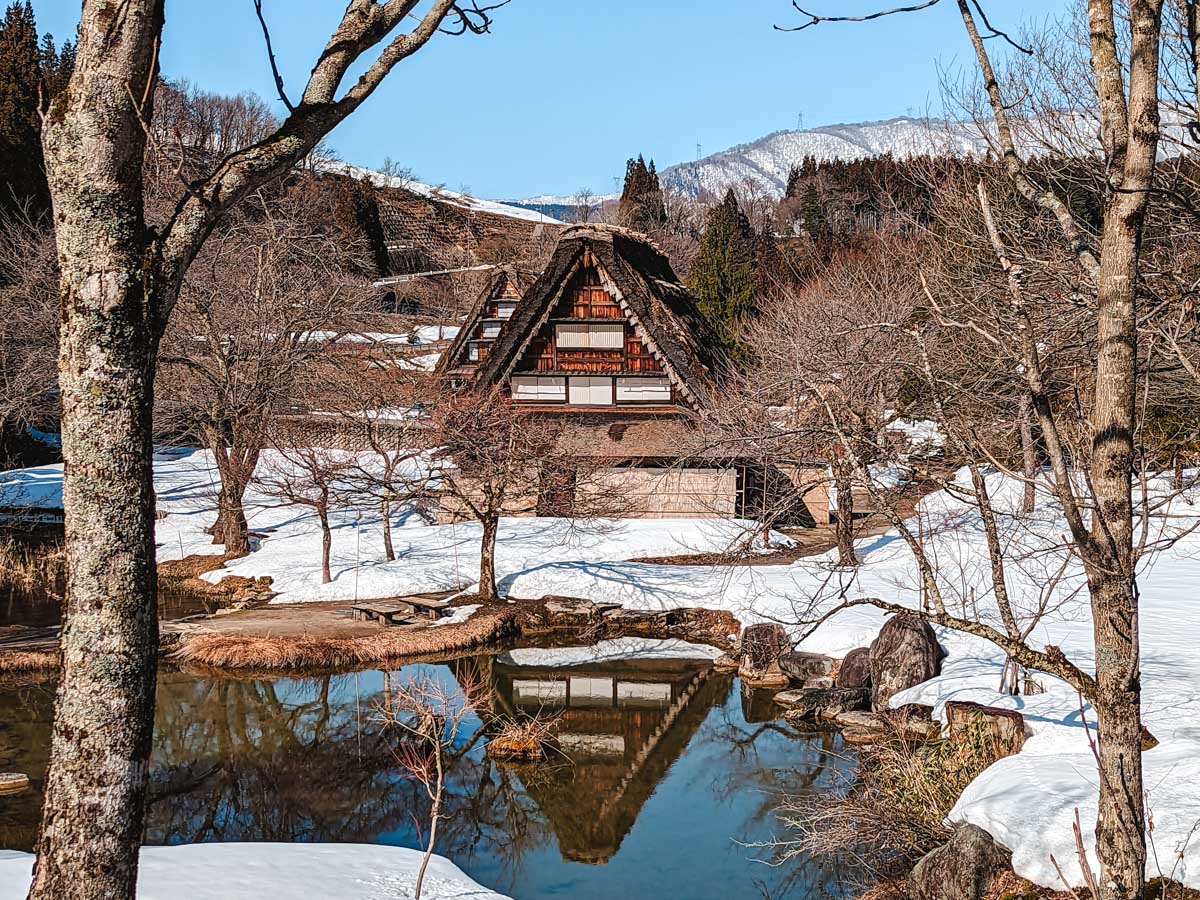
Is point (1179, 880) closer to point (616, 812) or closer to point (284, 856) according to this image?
point (616, 812)

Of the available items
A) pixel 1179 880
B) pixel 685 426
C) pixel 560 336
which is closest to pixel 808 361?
pixel 685 426

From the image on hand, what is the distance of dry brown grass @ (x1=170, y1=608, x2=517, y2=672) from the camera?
14.6 metres

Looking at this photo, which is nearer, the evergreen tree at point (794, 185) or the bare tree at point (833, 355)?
the bare tree at point (833, 355)

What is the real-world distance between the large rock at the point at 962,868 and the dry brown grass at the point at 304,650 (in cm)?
933

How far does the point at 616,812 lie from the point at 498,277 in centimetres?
2298

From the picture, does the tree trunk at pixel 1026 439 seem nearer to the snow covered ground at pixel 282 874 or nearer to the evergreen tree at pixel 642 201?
the snow covered ground at pixel 282 874

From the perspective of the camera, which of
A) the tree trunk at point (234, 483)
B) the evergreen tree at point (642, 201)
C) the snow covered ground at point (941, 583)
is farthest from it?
the evergreen tree at point (642, 201)

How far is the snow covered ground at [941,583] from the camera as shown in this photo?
23.9ft

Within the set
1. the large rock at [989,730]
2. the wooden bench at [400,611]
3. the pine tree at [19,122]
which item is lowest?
the wooden bench at [400,611]

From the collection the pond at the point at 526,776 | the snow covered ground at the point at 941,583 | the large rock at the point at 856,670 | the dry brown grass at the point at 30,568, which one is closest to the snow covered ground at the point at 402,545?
the snow covered ground at the point at 941,583

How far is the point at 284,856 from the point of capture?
775cm

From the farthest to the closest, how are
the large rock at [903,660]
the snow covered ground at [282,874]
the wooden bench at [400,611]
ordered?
the wooden bench at [400,611]
the large rock at [903,660]
the snow covered ground at [282,874]

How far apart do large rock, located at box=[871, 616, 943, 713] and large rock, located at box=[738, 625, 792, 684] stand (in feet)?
6.22

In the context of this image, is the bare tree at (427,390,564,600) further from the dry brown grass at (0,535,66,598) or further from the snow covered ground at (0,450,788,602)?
the dry brown grass at (0,535,66,598)
